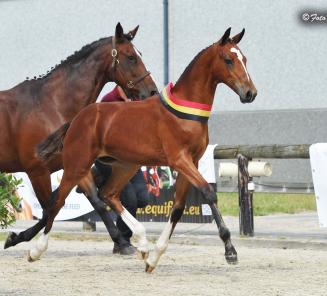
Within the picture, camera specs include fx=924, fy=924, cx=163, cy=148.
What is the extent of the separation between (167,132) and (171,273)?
1.29m

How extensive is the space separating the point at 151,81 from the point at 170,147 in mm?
1331

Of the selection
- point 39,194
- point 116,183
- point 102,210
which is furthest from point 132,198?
point 39,194

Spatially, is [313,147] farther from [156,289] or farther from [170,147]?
[156,289]

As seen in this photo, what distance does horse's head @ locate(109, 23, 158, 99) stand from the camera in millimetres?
9422

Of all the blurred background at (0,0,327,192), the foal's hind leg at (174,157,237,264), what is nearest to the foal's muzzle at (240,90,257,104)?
the foal's hind leg at (174,157,237,264)

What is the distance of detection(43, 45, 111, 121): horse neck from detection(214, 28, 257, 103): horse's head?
67.6 inches

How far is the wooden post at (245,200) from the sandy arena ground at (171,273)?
0.91 metres

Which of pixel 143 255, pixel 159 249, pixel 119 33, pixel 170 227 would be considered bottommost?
pixel 143 255

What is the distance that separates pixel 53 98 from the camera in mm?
9562

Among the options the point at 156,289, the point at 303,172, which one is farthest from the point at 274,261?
the point at 303,172

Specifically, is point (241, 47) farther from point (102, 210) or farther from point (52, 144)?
point (52, 144)

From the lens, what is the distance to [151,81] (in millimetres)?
9430

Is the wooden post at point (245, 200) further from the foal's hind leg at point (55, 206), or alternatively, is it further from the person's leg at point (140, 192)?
the foal's hind leg at point (55, 206)

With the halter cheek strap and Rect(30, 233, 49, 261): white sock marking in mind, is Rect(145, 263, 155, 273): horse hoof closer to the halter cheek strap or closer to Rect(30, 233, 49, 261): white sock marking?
Rect(30, 233, 49, 261): white sock marking
